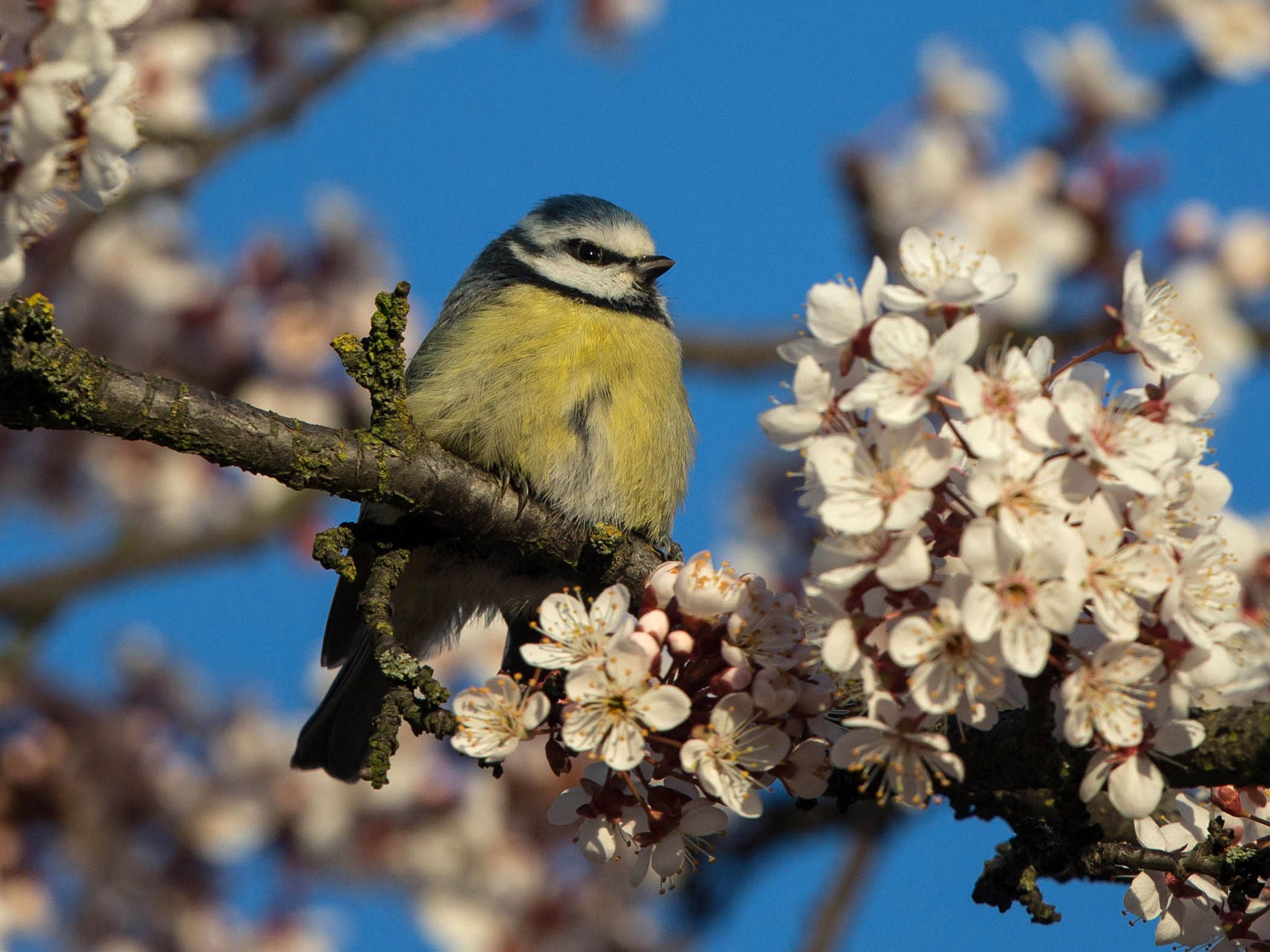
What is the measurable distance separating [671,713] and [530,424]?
1372 millimetres

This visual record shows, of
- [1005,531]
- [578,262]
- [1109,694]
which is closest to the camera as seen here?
[1005,531]

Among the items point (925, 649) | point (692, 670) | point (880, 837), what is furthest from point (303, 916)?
point (925, 649)

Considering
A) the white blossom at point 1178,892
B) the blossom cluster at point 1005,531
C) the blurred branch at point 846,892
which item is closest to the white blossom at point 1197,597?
the blossom cluster at point 1005,531

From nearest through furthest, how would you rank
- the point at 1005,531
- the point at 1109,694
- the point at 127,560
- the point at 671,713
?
1. the point at 1005,531
2. the point at 1109,694
3. the point at 671,713
4. the point at 127,560

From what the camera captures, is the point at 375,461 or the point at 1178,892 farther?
the point at 375,461

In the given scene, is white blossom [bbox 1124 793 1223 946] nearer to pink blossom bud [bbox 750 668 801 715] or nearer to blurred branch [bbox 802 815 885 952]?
pink blossom bud [bbox 750 668 801 715]

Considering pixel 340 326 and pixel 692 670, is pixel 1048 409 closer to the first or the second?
pixel 692 670

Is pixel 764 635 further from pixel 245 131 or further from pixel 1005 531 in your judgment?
pixel 245 131

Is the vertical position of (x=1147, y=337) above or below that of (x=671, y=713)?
above

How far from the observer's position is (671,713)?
2.13 meters

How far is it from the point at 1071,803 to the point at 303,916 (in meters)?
4.72

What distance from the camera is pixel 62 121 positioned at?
2.03m

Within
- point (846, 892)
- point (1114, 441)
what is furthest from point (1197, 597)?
point (846, 892)

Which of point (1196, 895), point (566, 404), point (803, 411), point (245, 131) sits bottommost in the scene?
point (1196, 895)
